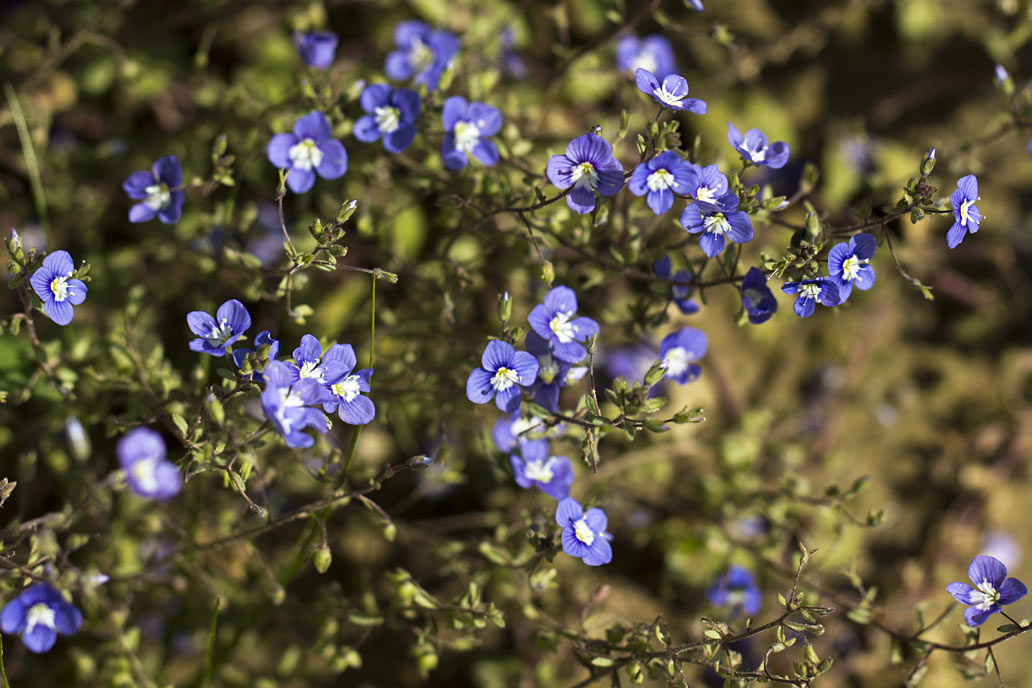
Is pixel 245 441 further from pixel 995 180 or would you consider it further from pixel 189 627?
pixel 995 180

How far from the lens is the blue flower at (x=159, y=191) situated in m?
2.70

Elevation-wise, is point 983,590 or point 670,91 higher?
Answer: point 670,91

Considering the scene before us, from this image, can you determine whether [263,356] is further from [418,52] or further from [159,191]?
[418,52]

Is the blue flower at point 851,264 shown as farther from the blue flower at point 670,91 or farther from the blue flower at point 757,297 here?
the blue flower at point 670,91

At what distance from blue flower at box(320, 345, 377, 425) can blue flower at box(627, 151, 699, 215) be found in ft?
2.92

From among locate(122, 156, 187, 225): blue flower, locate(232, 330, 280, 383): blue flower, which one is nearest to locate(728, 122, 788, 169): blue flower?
locate(232, 330, 280, 383): blue flower

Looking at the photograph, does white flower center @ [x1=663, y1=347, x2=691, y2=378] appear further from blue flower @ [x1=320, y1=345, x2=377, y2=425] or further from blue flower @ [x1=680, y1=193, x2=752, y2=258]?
blue flower @ [x1=320, y1=345, x2=377, y2=425]

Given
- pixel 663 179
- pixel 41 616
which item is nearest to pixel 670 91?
pixel 663 179

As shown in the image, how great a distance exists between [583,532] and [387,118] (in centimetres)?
146

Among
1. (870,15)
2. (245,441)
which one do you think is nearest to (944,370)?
(870,15)

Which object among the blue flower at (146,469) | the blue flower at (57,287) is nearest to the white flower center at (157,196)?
the blue flower at (57,287)

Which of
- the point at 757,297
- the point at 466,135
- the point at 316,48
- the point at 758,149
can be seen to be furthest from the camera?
the point at 316,48

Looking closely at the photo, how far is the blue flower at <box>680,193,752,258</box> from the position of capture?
7.30 feet

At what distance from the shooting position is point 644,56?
11.5 ft
